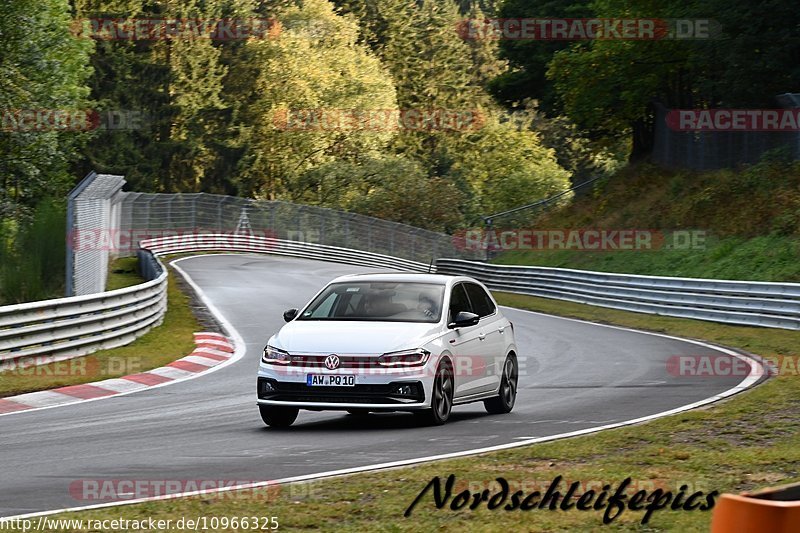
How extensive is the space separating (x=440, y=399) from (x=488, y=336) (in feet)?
5.36

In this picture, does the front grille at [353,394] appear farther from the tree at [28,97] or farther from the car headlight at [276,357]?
the tree at [28,97]

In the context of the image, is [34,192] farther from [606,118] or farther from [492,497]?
[492,497]

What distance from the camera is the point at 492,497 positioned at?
8227mm

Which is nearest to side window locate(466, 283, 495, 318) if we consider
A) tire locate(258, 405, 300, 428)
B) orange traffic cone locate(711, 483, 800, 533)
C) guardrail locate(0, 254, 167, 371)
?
tire locate(258, 405, 300, 428)

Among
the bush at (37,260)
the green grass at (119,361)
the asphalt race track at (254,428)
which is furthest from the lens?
the bush at (37,260)

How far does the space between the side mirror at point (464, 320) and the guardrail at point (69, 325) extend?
6667mm

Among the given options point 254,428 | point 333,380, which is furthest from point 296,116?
point 333,380

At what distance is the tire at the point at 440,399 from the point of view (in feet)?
41.5

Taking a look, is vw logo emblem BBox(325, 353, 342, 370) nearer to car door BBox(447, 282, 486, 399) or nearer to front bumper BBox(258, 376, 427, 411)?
front bumper BBox(258, 376, 427, 411)

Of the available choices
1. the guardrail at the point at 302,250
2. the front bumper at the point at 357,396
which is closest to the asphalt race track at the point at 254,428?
the front bumper at the point at 357,396

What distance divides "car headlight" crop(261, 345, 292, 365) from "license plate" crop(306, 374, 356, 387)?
332 millimetres

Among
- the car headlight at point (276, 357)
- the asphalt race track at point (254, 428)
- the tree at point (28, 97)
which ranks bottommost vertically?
the asphalt race track at point (254, 428)

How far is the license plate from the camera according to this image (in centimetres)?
1230

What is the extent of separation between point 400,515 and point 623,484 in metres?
1.64
